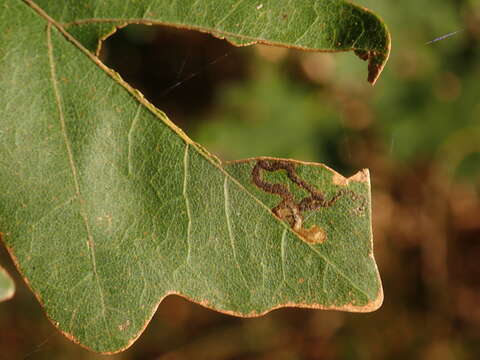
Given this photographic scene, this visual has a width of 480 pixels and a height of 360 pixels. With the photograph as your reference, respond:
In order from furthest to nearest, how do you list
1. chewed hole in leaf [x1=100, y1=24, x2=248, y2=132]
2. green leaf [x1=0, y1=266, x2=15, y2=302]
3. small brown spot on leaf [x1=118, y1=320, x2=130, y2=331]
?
chewed hole in leaf [x1=100, y1=24, x2=248, y2=132]
small brown spot on leaf [x1=118, y1=320, x2=130, y2=331]
green leaf [x1=0, y1=266, x2=15, y2=302]

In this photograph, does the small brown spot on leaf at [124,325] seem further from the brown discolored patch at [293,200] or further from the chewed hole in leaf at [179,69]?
the chewed hole in leaf at [179,69]

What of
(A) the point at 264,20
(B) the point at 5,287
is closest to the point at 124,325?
(B) the point at 5,287

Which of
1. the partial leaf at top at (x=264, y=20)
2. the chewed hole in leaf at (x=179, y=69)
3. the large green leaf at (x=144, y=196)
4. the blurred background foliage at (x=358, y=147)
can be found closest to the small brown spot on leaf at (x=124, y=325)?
the large green leaf at (x=144, y=196)

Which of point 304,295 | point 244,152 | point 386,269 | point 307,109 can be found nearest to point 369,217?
point 304,295

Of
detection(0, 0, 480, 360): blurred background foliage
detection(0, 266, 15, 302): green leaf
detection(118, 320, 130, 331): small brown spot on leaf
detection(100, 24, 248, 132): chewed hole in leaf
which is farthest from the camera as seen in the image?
detection(100, 24, 248, 132): chewed hole in leaf

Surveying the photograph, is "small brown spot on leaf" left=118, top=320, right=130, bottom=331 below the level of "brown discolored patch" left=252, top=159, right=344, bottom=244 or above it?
below

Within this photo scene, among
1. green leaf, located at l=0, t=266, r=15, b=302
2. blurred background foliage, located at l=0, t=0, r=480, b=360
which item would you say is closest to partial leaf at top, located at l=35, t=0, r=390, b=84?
green leaf, located at l=0, t=266, r=15, b=302

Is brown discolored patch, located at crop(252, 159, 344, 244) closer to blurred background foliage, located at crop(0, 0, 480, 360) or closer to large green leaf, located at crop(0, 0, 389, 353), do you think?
large green leaf, located at crop(0, 0, 389, 353)

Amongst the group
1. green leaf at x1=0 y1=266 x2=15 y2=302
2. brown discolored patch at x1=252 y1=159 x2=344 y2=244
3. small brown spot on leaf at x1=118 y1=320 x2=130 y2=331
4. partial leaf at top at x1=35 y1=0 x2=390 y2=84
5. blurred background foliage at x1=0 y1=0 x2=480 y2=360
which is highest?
partial leaf at top at x1=35 y1=0 x2=390 y2=84
